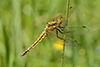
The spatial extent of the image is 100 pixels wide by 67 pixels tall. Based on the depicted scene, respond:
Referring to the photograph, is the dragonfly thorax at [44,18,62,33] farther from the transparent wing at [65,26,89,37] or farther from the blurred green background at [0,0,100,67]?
the transparent wing at [65,26,89,37]

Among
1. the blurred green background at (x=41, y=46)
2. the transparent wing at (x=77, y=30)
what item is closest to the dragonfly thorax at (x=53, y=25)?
the blurred green background at (x=41, y=46)

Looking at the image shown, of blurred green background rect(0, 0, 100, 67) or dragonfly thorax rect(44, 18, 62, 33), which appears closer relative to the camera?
blurred green background rect(0, 0, 100, 67)

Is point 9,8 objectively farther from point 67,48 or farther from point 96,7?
point 96,7

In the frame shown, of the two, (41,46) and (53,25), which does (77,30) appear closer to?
(53,25)

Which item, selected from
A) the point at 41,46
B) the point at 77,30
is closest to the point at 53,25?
the point at 77,30

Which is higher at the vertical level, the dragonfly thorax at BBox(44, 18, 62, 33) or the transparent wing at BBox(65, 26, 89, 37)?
the dragonfly thorax at BBox(44, 18, 62, 33)

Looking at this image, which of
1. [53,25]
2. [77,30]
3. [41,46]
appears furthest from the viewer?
[41,46]

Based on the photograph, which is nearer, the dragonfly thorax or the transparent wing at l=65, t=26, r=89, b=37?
the transparent wing at l=65, t=26, r=89, b=37

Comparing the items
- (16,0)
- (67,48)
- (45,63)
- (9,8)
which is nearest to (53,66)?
(45,63)

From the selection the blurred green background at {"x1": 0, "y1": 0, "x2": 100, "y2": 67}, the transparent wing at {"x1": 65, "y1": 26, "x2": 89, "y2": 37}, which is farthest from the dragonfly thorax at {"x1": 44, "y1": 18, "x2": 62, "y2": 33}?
the transparent wing at {"x1": 65, "y1": 26, "x2": 89, "y2": 37}

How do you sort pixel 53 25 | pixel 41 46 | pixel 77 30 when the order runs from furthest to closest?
pixel 41 46 < pixel 53 25 < pixel 77 30

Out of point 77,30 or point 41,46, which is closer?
point 77,30
